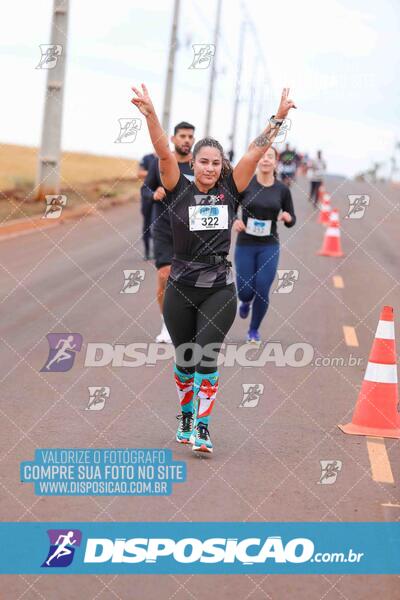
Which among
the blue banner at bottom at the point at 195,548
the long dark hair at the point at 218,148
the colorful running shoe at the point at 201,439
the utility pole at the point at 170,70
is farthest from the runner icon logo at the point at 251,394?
the utility pole at the point at 170,70

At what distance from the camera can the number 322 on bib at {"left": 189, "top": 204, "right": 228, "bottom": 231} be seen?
8250 millimetres

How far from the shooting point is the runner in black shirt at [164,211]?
1144 cm

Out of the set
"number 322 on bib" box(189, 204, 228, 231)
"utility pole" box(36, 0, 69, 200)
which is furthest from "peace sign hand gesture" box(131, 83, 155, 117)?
"utility pole" box(36, 0, 69, 200)

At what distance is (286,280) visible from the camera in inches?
789

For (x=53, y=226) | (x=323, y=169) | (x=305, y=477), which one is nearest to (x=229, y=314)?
(x=305, y=477)

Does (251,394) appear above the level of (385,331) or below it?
below

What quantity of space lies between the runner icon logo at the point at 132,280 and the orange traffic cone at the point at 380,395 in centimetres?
819

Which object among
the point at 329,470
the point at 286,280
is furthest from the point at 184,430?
the point at 286,280

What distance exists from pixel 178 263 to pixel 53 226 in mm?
20666

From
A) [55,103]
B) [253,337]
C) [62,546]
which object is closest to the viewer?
[62,546]

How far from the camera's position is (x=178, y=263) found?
333 inches

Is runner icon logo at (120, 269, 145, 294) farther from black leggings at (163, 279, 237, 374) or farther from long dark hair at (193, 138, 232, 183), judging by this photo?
long dark hair at (193, 138, 232, 183)

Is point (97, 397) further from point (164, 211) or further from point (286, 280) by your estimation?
point (286, 280)

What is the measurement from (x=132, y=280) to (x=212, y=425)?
33.7 feet
